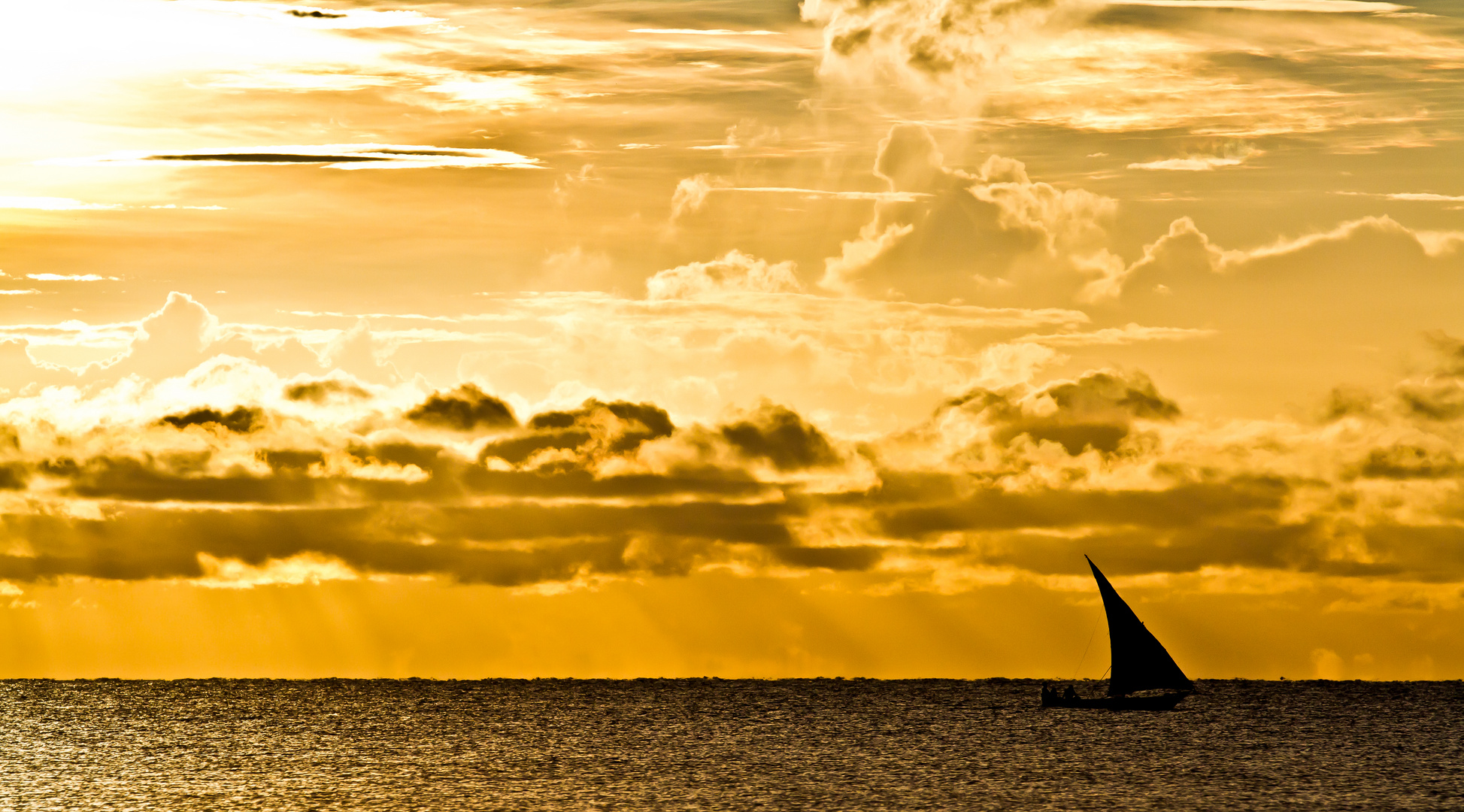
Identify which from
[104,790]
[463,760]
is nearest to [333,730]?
[463,760]

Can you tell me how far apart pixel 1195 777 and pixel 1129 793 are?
14.8 m

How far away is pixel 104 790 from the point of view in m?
108

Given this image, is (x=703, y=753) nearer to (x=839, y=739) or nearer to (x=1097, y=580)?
(x=839, y=739)

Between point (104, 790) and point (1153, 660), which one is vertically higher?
point (1153, 660)

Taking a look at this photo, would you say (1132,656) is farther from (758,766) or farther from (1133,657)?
(758,766)

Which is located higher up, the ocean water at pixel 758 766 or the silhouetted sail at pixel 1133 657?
the silhouetted sail at pixel 1133 657

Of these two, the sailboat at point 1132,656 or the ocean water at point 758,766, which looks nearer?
the ocean water at point 758,766

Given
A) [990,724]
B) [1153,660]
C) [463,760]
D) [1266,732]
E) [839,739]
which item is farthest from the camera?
[990,724]

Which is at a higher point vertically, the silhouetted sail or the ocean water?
the silhouetted sail

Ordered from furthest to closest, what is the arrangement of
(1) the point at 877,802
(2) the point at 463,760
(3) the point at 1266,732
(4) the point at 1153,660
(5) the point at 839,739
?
(3) the point at 1266,732, (5) the point at 839,739, (2) the point at 463,760, (4) the point at 1153,660, (1) the point at 877,802

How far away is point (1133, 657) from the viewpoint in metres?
116

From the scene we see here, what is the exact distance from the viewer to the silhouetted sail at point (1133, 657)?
11212 centimetres

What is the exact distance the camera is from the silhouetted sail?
11212cm

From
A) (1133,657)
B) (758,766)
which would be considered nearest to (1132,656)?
(1133,657)
